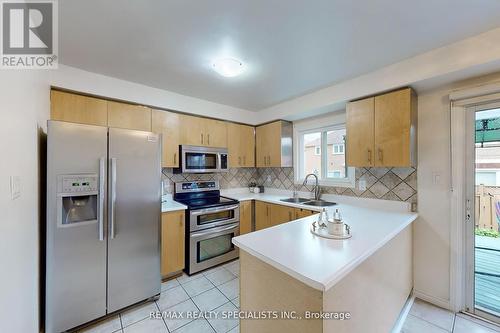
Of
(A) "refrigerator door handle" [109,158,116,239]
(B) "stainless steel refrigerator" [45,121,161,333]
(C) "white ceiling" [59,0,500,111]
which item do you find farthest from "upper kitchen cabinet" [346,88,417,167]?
(A) "refrigerator door handle" [109,158,116,239]

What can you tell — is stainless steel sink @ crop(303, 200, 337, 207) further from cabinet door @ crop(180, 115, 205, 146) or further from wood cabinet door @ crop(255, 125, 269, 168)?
cabinet door @ crop(180, 115, 205, 146)

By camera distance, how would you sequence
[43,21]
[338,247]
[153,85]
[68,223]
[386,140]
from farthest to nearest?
[153,85] < [386,140] < [68,223] < [43,21] < [338,247]

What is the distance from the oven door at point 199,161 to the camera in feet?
9.19

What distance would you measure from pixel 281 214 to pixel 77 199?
2.25 m

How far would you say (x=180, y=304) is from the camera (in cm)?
198

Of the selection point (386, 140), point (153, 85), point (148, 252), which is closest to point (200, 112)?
point (153, 85)

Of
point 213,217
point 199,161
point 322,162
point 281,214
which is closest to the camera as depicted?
point 213,217

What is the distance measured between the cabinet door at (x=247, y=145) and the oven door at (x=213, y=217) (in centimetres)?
91

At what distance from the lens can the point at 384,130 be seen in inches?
80.4

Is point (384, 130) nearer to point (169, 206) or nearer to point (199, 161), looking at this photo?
point (199, 161)

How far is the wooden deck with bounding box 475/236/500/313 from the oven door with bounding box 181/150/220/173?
2999mm

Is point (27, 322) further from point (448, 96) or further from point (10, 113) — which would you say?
point (448, 96)

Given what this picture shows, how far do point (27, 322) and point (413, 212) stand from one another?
3.24 m

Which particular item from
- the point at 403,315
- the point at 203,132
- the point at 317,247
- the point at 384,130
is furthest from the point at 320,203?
the point at 203,132
